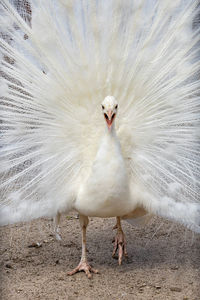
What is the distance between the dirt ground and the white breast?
1.98 feet

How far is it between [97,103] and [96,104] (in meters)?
0.01

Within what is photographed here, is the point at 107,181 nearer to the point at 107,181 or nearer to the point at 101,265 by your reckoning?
the point at 107,181

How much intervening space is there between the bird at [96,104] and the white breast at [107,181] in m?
0.04

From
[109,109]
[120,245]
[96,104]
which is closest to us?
[109,109]

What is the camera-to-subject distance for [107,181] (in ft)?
10.3

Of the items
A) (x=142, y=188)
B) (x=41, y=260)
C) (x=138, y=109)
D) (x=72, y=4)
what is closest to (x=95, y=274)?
(x=41, y=260)

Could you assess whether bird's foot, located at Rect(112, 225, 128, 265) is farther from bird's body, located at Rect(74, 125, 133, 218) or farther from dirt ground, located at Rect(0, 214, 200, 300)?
bird's body, located at Rect(74, 125, 133, 218)

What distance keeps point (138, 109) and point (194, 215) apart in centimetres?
90

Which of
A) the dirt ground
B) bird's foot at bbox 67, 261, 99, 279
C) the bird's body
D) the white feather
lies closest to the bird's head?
the bird's body

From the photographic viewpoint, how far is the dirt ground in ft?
10.5

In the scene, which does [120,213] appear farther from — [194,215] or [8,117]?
[8,117]

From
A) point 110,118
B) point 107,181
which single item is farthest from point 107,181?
point 110,118

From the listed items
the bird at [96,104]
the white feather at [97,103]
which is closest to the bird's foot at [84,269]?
the bird at [96,104]

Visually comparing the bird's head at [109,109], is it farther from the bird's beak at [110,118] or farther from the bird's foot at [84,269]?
the bird's foot at [84,269]
